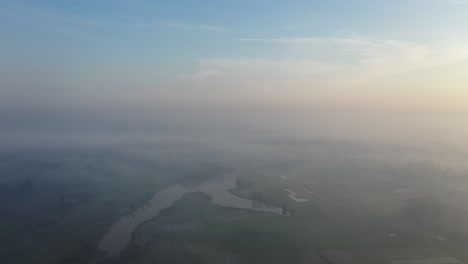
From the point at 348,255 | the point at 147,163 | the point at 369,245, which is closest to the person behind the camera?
the point at 348,255

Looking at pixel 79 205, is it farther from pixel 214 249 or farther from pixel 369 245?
pixel 369 245

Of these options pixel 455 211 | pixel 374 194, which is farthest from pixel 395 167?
pixel 455 211

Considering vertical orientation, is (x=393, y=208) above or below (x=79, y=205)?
above

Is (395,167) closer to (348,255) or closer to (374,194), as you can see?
(374,194)

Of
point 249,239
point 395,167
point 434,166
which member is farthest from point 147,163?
point 434,166

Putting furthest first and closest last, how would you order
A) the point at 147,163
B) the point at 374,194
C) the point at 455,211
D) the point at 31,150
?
the point at 31,150 < the point at 147,163 < the point at 374,194 < the point at 455,211

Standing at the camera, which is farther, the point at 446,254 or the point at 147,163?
the point at 147,163
